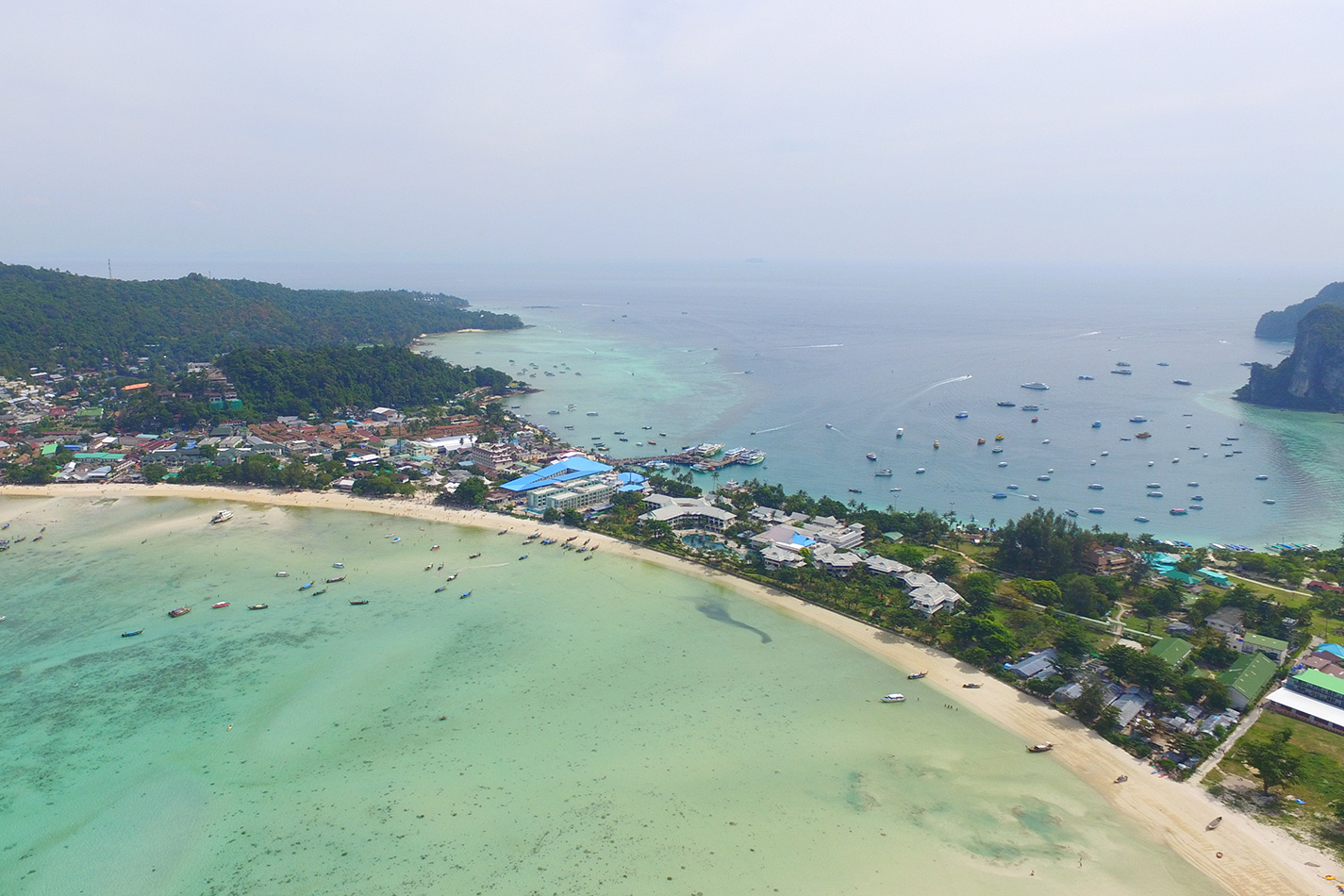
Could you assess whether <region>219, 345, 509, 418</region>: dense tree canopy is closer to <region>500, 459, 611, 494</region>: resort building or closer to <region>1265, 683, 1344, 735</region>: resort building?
<region>500, 459, 611, 494</region>: resort building

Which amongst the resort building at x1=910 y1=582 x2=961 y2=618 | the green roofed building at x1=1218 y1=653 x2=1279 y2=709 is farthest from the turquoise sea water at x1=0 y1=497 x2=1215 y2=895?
the green roofed building at x1=1218 y1=653 x2=1279 y2=709

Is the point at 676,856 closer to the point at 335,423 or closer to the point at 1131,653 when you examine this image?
the point at 1131,653

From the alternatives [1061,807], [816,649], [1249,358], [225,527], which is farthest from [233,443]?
[1249,358]

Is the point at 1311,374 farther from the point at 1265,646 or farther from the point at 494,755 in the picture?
the point at 494,755

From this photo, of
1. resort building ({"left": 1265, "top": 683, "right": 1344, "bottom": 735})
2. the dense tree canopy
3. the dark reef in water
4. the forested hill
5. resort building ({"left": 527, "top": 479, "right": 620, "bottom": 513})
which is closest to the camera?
resort building ({"left": 1265, "top": 683, "right": 1344, "bottom": 735})

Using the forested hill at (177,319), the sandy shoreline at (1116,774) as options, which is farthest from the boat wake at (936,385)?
the forested hill at (177,319)

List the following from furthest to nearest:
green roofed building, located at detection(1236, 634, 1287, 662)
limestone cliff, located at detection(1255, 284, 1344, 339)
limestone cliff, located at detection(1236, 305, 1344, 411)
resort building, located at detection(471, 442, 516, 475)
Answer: limestone cliff, located at detection(1255, 284, 1344, 339)
limestone cliff, located at detection(1236, 305, 1344, 411)
resort building, located at detection(471, 442, 516, 475)
green roofed building, located at detection(1236, 634, 1287, 662)
